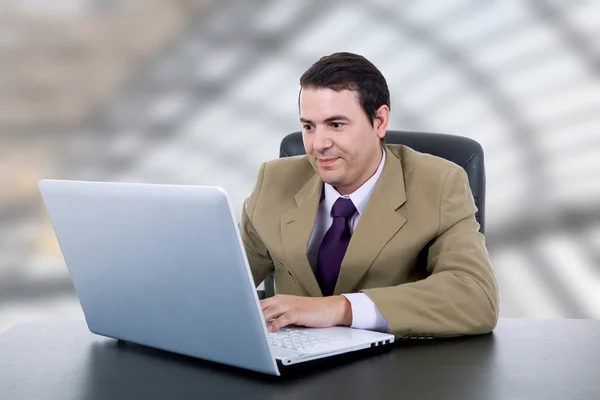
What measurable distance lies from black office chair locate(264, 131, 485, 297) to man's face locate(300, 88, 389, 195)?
0.92 ft

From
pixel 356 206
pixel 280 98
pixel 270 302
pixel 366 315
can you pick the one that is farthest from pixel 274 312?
pixel 280 98

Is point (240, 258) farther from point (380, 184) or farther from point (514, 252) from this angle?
point (514, 252)

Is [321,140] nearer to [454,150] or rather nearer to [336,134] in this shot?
[336,134]

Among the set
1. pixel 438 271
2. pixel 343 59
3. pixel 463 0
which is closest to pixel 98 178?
pixel 463 0

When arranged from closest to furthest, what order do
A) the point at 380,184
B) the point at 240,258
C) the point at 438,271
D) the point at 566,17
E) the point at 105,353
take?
1. the point at 240,258
2. the point at 105,353
3. the point at 438,271
4. the point at 380,184
5. the point at 566,17

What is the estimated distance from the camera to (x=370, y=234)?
2.05 metres

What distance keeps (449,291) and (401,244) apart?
27 centimetres

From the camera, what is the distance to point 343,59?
2211 millimetres

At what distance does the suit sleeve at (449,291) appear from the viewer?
1.69 meters

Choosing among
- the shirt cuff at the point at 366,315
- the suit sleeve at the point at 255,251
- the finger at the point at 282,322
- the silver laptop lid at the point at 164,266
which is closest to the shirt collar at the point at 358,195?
the suit sleeve at the point at 255,251

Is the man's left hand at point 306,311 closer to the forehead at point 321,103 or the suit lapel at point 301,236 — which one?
the suit lapel at point 301,236

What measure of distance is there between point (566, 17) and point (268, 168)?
2379 mm

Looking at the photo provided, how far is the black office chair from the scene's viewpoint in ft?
7.79

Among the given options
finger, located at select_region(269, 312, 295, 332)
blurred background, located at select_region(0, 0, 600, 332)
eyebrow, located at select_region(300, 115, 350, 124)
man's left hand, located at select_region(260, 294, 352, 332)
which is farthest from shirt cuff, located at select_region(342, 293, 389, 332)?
blurred background, located at select_region(0, 0, 600, 332)
